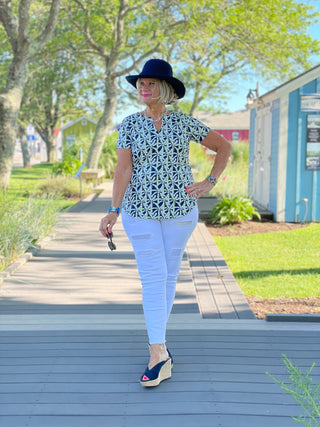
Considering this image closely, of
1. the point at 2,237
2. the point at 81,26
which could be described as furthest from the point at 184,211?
the point at 81,26

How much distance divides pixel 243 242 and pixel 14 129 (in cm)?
618

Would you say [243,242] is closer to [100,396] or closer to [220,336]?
[220,336]

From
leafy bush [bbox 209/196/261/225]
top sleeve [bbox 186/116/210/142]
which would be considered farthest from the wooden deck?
leafy bush [bbox 209/196/261/225]

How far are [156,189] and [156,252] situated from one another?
1.17 feet

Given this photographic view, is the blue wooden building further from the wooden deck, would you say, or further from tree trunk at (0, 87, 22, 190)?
tree trunk at (0, 87, 22, 190)

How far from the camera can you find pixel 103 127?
79.7 ft

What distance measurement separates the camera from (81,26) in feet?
72.7

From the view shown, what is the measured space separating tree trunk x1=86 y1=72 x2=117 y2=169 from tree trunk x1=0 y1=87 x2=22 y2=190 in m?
9.25

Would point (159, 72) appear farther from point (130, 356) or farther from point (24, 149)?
point (24, 149)

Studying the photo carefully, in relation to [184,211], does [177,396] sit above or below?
below

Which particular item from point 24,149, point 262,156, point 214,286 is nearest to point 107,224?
point 214,286

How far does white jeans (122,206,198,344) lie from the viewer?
3568mm

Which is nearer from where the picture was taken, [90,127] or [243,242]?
[243,242]

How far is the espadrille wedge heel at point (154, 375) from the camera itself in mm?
Result: 3461
